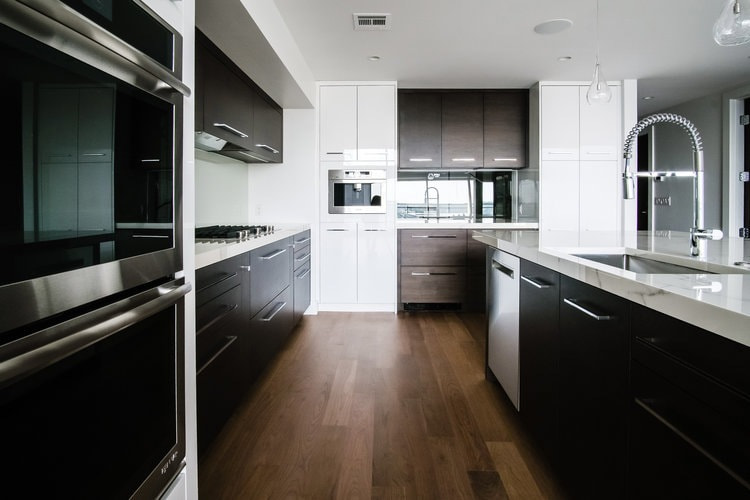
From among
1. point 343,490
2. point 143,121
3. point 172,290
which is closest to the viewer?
point 143,121

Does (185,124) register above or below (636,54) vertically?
below

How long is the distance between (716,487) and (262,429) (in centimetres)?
182

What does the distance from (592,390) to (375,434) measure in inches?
43.9

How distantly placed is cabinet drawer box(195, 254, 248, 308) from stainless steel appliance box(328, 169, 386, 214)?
2469 mm

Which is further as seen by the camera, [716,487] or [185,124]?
[185,124]

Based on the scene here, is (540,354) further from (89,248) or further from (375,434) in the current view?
(89,248)

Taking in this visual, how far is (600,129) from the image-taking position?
4742 millimetres

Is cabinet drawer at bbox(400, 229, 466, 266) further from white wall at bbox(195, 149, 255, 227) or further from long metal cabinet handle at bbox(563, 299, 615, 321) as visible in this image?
long metal cabinet handle at bbox(563, 299, 615, 321)

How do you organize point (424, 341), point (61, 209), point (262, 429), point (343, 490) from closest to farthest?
1. point (61, 209)
2. point (343, 490)
3. point (262, 429)
4. point (424, 341)

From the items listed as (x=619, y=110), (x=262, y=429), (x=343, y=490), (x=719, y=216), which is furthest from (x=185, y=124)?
(x=719, y=216)

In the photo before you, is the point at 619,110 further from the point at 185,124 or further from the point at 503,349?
the point at 185,124

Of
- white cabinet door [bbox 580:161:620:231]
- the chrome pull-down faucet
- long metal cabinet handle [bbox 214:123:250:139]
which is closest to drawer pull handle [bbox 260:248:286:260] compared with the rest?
long metal cabinet handle [bbox 214:123:250:139]

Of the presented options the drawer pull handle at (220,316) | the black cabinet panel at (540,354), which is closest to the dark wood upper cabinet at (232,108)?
the drawer pull handle at (220,316)

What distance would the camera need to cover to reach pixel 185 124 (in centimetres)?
120
